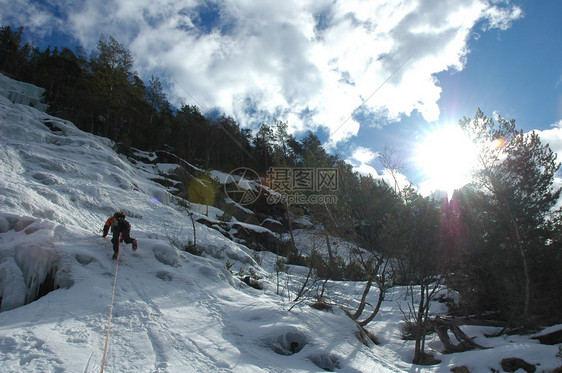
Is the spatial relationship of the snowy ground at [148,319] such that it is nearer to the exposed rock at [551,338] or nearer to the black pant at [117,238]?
the black pant at [117,238]

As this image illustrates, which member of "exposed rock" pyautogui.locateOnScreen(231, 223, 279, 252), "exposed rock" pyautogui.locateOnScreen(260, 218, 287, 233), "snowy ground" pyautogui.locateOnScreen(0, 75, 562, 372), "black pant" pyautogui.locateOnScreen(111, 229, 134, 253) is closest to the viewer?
"snowy ground" pyautogui.locateOnScreen(0, 75, 562, 372)

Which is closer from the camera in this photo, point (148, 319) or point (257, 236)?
point (148, 319)

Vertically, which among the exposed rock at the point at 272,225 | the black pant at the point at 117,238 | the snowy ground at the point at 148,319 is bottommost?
the snowy ground at the point at 148,319

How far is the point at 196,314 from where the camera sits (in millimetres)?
6211

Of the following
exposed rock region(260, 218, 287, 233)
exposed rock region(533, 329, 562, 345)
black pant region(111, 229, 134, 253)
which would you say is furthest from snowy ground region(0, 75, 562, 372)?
exposed rock region(260, 218, 287, 233)

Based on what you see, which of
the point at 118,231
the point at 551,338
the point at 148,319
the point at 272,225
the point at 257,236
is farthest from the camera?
the point at 272,225

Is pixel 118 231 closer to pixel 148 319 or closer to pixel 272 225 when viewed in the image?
pixel 148 319

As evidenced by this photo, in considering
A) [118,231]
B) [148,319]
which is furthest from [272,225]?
[148,319]

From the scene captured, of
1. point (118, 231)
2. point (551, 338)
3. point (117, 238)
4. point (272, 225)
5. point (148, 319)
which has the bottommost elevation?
point (551, 338)

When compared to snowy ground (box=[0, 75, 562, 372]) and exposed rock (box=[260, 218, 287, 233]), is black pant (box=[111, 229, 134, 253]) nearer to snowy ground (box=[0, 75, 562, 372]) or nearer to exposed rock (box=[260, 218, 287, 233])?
snowy ground (box=[0, 75, 562, 372])

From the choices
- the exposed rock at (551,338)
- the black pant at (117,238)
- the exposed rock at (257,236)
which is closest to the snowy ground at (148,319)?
the black pant at (117,238)

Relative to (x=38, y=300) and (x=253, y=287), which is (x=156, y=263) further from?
(x=253, y=287)

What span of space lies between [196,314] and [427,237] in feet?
26.1

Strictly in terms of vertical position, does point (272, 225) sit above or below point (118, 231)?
above
